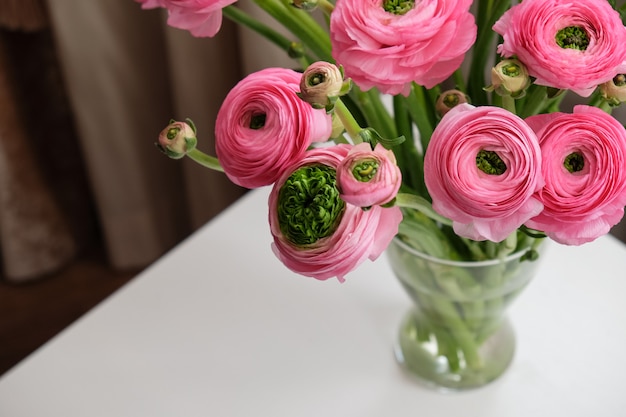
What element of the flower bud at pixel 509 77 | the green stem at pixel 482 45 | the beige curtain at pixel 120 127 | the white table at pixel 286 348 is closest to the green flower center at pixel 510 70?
the flower bud at pixel 509 77

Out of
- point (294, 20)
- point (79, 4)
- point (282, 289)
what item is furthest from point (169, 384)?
point (79, 4)

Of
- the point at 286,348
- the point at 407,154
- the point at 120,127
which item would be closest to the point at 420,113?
the point at 407,154

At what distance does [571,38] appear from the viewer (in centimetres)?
35

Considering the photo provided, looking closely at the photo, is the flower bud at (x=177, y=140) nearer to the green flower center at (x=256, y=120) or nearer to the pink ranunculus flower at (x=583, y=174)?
the green flower center at (x=256, y=120)

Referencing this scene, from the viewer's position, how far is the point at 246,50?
37.9 inches

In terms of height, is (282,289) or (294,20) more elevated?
(294,20)

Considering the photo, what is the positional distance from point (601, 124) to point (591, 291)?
14.1 inches

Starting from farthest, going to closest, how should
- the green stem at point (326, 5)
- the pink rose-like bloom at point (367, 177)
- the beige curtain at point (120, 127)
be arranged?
the beige curtain at point (120, 127) < the green stem at point (326, 5) < the pink rose-like bloom at point (367, 177)

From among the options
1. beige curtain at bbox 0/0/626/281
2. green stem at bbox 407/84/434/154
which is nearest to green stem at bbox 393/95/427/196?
green stem at bbox 407/84/434/154

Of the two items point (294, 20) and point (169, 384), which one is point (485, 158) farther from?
point (169, 384)

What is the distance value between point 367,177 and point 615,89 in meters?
0.15

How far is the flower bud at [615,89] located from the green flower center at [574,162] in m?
0.03

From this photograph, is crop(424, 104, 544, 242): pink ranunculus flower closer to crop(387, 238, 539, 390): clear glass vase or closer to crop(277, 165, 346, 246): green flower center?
crop(277, 165, 346, 246): green flower center

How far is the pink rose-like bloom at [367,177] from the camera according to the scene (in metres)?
0.31
